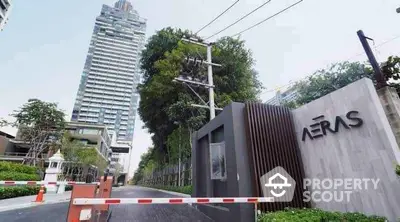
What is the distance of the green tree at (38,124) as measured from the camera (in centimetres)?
2103

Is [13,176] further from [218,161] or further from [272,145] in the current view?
[272,145]

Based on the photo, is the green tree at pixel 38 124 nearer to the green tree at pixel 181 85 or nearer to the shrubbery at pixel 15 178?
the shrubbery at pixel 15 178

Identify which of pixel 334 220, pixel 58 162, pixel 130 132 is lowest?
pixel 334 220

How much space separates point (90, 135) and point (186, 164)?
25.1m

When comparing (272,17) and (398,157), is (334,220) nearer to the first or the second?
(398,157)

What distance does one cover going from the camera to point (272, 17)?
5.50m

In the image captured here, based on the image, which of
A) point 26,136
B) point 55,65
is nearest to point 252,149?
point 55,65

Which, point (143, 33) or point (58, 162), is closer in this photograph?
point (58, 162)

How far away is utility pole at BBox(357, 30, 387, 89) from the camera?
11.4ft

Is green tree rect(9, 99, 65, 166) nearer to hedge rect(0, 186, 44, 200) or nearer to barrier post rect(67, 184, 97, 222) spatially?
hedge rect(0, 186, 44, 200)

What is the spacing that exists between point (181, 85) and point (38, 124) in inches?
725

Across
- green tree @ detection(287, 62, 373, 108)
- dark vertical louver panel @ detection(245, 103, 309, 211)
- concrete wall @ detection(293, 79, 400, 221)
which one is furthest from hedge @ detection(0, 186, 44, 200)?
green tree @ detection(287, 62, 373, 108)

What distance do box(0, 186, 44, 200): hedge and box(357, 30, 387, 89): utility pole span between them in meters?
13.1

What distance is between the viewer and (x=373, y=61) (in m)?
3.56
